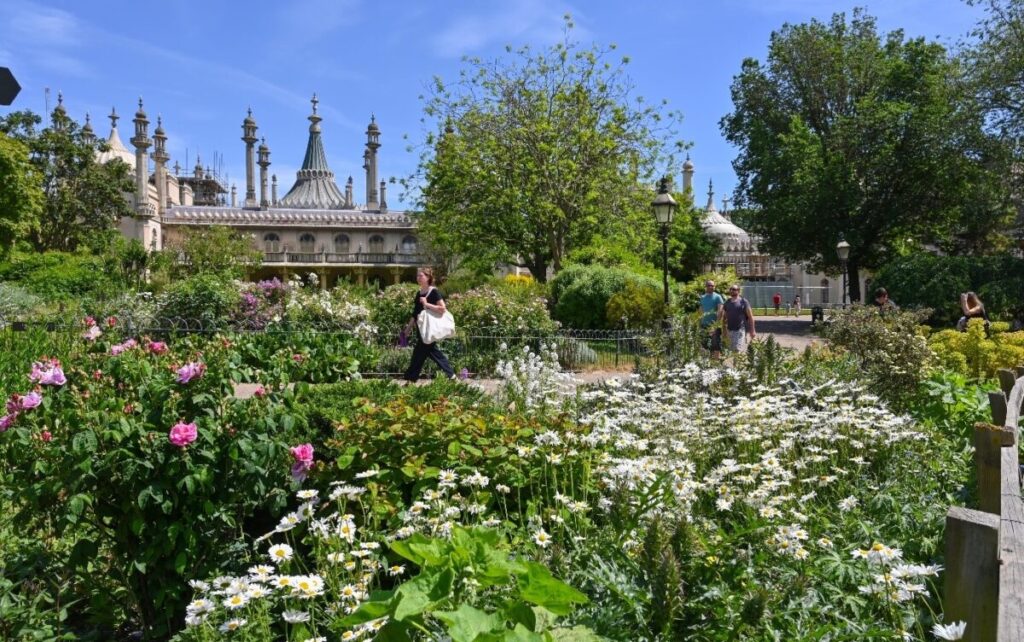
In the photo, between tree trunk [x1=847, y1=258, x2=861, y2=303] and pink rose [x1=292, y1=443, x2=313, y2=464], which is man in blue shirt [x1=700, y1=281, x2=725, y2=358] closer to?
pink rose [x1=292, y1=443, x2=313, y2=464]

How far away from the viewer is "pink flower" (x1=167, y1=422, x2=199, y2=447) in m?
3.21

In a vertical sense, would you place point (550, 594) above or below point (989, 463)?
below

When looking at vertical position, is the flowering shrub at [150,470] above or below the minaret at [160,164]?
below

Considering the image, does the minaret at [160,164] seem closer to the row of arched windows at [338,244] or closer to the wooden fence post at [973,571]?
the row of arched windows at [338,244]

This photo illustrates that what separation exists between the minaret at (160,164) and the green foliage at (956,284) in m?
62.0

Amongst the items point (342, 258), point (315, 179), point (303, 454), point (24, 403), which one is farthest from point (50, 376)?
point (315, 179)

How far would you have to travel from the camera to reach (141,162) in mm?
62844

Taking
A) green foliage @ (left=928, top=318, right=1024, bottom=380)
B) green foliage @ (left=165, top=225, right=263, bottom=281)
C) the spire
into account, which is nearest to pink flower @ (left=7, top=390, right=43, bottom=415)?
green foliage @ (left=928, top=318, right=1024, bottom=380)

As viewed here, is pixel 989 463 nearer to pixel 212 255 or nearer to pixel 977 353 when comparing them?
pixel 977 353

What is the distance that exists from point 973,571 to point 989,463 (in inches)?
56.7

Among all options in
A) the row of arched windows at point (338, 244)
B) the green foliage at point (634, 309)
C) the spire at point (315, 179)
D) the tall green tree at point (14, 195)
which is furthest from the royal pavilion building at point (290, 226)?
the green foliage at point (634, 309)

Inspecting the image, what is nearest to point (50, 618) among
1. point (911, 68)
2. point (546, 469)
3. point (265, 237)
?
point (546, 469)

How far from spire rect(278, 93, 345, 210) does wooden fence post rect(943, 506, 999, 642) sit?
91624 millimetres

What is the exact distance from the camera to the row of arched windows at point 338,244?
6981 centimetres
